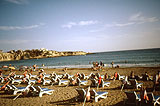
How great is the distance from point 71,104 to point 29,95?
12.3 feet

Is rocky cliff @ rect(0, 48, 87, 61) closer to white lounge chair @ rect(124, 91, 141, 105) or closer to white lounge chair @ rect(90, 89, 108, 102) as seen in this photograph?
white lounge chair @ rect(90, 89, 108, 102)

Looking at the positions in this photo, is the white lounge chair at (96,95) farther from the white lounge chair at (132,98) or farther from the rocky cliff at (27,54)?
the rocky cliff at (27,54)

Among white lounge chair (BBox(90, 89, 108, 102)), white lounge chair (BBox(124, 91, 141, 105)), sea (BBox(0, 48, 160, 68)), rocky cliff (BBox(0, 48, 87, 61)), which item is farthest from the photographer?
rocky cliff (BBox(0, 48, 87, 61))

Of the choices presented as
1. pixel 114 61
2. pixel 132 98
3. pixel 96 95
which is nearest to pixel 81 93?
pixel 96 95

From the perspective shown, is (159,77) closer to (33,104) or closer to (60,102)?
(60,102)

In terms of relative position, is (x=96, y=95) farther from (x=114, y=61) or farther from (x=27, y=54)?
(x=27, y=54)

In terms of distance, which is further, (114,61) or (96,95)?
(114,61)

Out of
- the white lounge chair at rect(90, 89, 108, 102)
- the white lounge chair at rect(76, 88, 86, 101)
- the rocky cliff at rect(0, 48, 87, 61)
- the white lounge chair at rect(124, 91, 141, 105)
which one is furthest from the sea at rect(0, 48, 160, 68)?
the rocky cliff at rect(0, 48, 87, 61)

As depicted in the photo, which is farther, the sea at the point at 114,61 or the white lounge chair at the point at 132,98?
the sea at the point at 114,61

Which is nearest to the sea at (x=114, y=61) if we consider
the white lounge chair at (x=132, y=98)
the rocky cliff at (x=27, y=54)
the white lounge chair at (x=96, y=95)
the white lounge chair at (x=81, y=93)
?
the white lounge chair at (x=96, y=95)

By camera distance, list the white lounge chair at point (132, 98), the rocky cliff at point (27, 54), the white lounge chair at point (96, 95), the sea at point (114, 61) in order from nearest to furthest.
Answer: the white lounge chair at point (132, 98), the white lounge chair at point (96, 95), the sea at point (114, 61), the rocky cliff at point (27, 54)

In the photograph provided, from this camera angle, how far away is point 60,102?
7.00 meters

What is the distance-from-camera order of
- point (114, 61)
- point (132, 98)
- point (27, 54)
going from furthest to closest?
point (27, 54) < point (114, 61) < point (132, 98)

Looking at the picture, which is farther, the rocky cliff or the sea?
the rocky cliff
